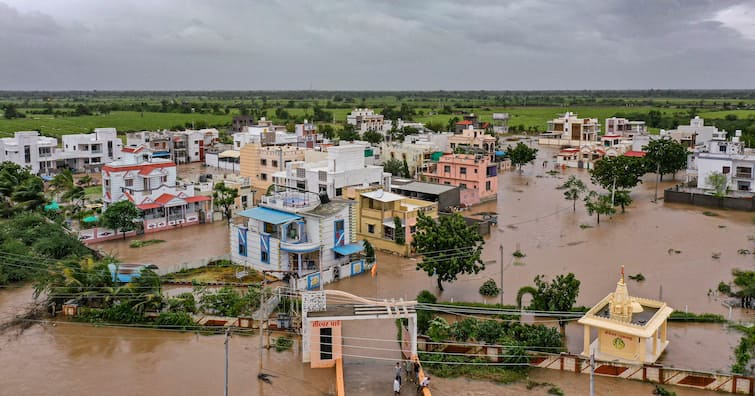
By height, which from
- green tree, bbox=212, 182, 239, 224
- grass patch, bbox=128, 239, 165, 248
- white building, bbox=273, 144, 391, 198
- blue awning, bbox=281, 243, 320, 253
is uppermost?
white building, bbox=273, 144, 391, 198

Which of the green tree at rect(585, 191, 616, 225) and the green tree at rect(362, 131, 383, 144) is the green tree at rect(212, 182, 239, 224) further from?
the green tree at rect(362, 131, 383, 144)

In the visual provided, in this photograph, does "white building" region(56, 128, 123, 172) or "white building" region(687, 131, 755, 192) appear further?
"white building" region(56, 128, 123, 172)

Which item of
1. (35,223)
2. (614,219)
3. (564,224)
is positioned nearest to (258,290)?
(35,223)

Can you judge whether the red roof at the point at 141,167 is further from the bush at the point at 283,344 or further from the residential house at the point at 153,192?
the bush at the point at 283,344

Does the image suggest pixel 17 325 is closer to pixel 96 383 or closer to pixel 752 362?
pixel 96 383

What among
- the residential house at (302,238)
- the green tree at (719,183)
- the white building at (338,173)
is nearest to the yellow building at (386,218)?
the residential house at (302,238)

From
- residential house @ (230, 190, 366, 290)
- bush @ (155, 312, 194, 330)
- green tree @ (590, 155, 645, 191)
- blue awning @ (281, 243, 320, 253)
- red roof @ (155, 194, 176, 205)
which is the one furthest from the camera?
green tree @ (590, 155, 645, 191)

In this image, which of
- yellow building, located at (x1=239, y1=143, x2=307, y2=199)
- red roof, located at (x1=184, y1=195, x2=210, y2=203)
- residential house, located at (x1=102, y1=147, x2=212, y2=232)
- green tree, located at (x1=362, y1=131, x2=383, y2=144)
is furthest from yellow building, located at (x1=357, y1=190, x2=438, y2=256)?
green tree, located at (x1=362, y1=131, x2=383, y2=144)

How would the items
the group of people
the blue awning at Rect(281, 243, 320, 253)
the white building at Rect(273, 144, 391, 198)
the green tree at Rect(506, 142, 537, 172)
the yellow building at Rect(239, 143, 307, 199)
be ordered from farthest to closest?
the green tree at Rect(506, 142, 537, 172) < the yellow building at Rect(239, 143, 307, 199) < the white building at Rect(273, 144, 391, 198) < the blue awning at Rect(281, 243, 320, 253) < the group of people
